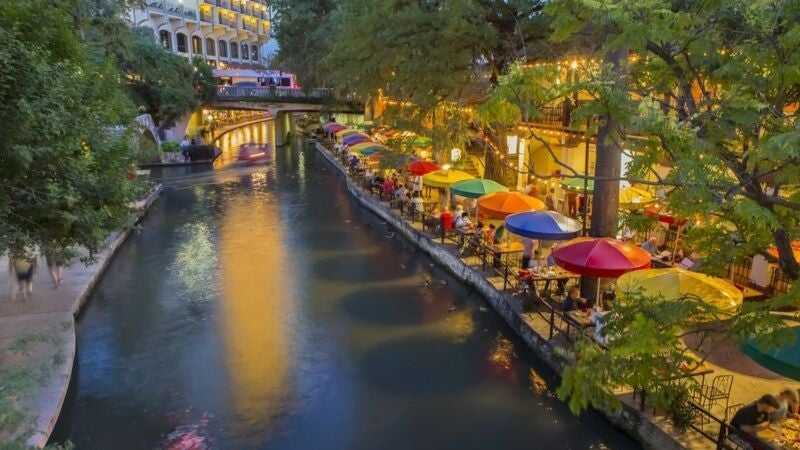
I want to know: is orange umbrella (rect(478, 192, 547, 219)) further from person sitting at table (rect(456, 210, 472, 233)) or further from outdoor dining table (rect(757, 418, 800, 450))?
outdoor dining table (rect(757, 418, 800, 450))

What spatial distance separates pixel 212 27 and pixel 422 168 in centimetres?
6290

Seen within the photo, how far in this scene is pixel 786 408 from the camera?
7.76 m

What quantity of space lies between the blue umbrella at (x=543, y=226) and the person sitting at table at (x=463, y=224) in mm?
4078

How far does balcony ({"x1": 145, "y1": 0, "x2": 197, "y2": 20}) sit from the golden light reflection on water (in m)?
47.1

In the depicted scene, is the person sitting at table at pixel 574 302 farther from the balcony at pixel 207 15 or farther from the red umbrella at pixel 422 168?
the balcony at pixel 207 15

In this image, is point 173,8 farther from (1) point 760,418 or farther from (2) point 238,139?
(1) point 760,418

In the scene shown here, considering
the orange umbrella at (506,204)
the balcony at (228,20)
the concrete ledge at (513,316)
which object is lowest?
the concrete ledge at (513,316)

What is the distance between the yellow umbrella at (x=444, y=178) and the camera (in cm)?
2000

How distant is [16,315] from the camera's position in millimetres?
13234

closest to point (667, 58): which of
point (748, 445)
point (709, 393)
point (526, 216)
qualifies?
point (748, 445)

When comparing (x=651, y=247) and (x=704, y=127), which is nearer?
(x=704, y=127)

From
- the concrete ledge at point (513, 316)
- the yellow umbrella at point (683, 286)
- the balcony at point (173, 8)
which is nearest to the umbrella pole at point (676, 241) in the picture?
the concrete ledge at point (513, 316)

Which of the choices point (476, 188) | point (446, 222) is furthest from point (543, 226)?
point (446, 222)

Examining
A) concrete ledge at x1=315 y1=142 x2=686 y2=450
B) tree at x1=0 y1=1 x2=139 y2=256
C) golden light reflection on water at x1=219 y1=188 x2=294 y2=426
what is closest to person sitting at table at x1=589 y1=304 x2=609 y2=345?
concrete ledge at x1=315 y1=142 x2=686 y2=450
